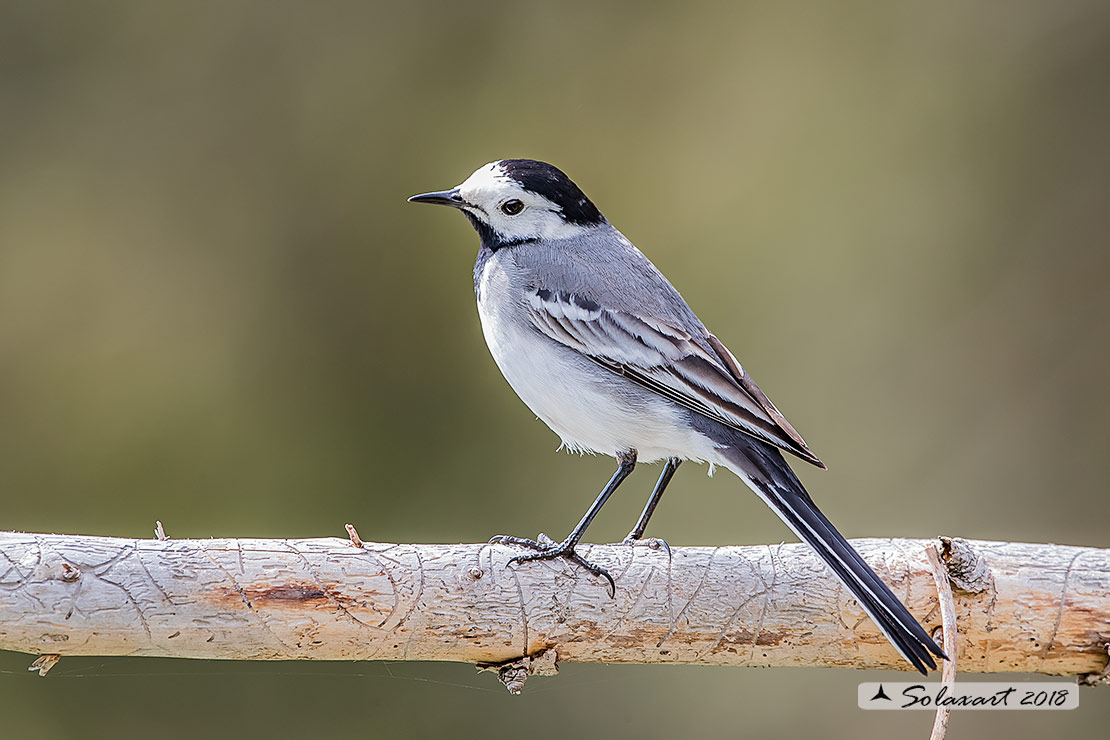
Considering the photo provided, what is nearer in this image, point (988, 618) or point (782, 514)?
point (782, 514)

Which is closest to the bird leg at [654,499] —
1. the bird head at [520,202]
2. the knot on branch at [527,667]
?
the knot on branch at [527,667]

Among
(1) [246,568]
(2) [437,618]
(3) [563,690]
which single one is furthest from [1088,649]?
(3) [563,690]

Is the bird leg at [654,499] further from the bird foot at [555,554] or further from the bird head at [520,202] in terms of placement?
the bird head at [520,202]

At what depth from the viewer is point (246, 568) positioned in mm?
2443

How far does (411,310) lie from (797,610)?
10.1ft

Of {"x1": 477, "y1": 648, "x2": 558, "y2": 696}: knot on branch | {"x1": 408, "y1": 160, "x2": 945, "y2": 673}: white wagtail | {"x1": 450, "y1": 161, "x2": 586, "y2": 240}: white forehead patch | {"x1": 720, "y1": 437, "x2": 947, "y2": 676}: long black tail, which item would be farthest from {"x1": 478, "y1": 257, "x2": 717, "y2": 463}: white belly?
{"x1": 477, "y1": 648, "x2": 558, "y2": 696}: knot on branch

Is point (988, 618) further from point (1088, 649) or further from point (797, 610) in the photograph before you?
point (797, 610)

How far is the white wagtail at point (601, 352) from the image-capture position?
270 centimetres

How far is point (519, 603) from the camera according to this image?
2574 mm

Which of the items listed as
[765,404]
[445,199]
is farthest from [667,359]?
[445,199]

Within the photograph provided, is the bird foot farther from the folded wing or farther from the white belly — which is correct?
the folded wing

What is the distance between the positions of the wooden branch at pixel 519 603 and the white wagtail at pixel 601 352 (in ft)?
0.51

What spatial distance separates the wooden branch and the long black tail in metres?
0.26

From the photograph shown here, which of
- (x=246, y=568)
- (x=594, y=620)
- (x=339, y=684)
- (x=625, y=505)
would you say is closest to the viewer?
(x=246, y=568)
